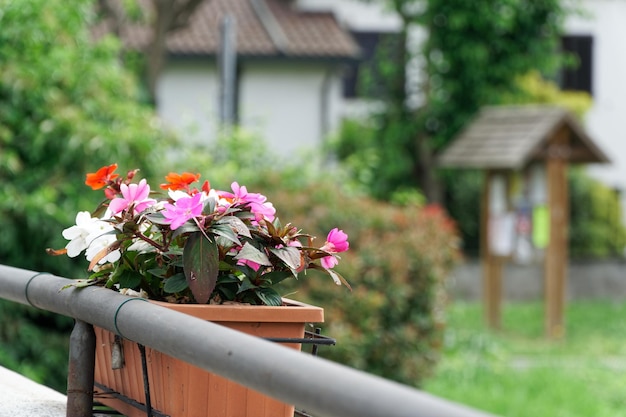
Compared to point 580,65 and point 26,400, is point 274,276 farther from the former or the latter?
point 580,65

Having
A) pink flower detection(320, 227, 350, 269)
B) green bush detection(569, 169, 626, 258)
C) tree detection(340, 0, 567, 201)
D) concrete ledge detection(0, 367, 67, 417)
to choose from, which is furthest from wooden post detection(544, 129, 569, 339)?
pink flower detection(320, 227, 350, 269)

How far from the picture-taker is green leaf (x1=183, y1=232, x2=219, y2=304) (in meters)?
2.51

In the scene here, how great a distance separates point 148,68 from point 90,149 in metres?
4.81

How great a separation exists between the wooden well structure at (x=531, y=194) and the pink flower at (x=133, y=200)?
11.5 metres

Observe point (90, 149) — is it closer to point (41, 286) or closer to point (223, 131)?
point (223, 131)

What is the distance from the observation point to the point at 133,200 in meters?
2.75

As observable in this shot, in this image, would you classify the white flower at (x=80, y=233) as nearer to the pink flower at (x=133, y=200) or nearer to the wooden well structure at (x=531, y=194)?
the pink flower at (x=133, y=200)

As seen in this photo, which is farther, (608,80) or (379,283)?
(608,80)

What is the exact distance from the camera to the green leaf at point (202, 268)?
8.22 feet

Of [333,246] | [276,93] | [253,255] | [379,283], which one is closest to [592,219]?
[276,93]

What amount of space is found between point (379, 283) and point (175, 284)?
252 inches

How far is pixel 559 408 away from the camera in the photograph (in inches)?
369

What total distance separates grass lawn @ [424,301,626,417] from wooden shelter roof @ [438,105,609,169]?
196cm

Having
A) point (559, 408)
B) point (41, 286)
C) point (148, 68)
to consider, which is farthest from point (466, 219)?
point (41, 286)
